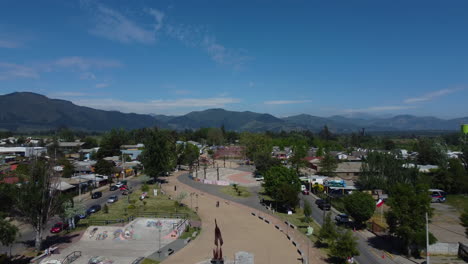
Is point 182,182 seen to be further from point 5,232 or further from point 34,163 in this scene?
point 5,232

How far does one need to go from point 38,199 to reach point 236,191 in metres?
29.1

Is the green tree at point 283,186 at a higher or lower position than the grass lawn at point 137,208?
higher

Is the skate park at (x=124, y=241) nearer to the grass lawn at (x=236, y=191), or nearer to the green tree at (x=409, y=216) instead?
the grass lawn at (x=236, y=191)

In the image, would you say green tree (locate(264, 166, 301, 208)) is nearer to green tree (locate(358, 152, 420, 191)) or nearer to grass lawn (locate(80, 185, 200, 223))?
grass lawn (locate(80, 185, 200, 223))

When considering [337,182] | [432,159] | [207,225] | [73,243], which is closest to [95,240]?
[73,243]

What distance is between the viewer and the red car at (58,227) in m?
27.9

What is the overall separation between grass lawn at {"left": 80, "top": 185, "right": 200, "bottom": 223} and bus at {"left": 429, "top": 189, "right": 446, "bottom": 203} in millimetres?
33744

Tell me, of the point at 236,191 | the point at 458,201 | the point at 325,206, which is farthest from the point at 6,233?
the point at 458,201

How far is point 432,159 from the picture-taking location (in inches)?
2510

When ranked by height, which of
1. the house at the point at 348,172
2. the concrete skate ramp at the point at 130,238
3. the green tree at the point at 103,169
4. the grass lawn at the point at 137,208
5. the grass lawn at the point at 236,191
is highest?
the green tree at the point at 103,169

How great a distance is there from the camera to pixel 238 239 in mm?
26297

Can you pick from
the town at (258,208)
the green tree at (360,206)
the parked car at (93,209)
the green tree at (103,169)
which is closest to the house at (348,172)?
the town at (258,208)

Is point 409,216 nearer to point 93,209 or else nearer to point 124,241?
point 124,241

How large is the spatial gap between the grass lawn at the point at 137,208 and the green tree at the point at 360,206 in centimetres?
1654
